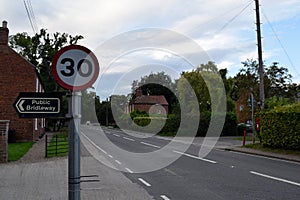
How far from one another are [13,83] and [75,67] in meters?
26.1

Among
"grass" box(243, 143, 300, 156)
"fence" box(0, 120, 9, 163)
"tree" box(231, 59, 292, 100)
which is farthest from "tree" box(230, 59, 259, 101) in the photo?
"fence" box(0, 120, 9, 163)

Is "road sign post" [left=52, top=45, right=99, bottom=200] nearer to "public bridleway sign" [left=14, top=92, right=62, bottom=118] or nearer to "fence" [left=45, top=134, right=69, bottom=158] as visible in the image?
"public bridleway sign" [left=14, top=92, right=62, bottom=118]

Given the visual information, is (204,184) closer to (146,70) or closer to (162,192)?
(162,192)

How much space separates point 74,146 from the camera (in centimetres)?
400

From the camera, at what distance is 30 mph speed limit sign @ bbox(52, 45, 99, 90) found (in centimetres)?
398

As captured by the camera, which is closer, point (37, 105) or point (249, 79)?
point (37, 105)

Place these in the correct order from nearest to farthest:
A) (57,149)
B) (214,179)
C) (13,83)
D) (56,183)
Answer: (56,183), (214,179), (57,149), (13,83)

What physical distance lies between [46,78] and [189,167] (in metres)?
45.1

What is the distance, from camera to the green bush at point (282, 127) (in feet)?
62.3

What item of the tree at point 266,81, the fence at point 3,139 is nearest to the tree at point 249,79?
the tree at point 266,81

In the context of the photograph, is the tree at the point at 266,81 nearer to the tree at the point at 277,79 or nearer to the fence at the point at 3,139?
the tree at the point at 277,79

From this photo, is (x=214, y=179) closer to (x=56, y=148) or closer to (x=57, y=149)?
(x=56, y=148)

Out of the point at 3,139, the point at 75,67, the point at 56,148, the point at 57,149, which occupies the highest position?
the point at 75,67

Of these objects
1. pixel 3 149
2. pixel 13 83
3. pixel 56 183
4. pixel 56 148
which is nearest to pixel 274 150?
pixel 56 148
